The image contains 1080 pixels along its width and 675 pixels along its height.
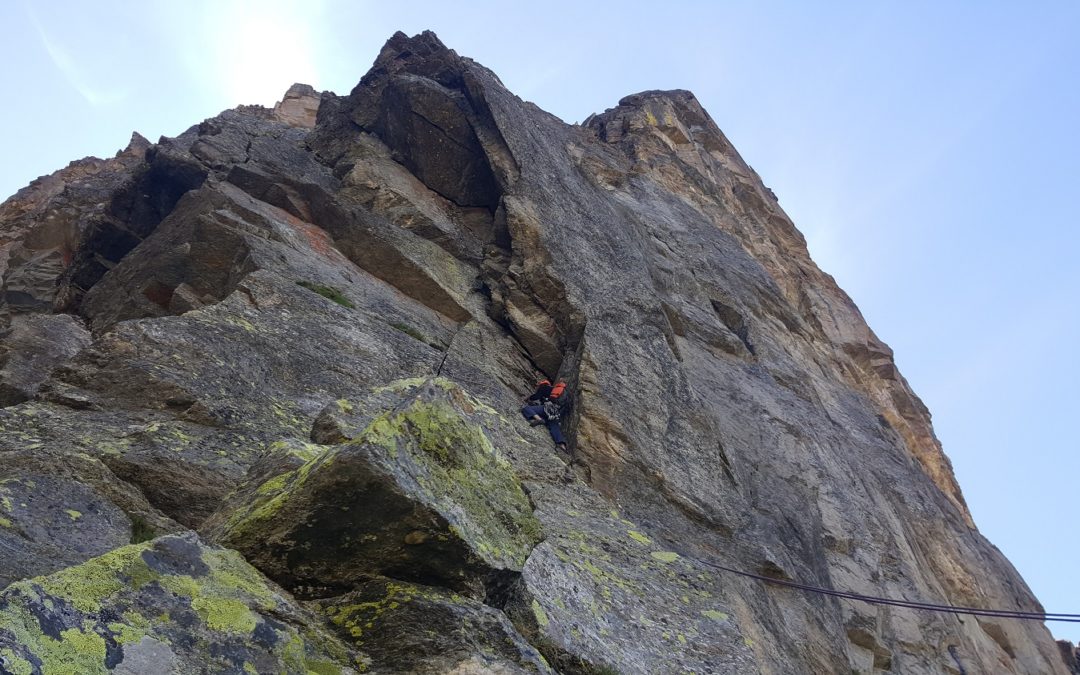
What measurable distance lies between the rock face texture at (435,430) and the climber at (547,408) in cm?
37

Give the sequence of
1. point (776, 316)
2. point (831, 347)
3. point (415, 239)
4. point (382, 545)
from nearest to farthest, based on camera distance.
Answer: point (382, 545) < point (415, 239) < point (776, 316) < point (831, 347)

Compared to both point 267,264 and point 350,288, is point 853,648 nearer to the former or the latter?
point 350,288

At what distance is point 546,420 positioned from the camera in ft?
54.5

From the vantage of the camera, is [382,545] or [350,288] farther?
[350,288]

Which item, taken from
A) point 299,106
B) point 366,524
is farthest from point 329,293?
point 299,106

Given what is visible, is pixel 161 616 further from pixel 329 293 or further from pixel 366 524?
pixel 329 293

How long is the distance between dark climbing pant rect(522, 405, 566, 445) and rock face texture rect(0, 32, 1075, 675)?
0.35 metres

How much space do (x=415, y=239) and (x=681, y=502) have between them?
10.0 meters

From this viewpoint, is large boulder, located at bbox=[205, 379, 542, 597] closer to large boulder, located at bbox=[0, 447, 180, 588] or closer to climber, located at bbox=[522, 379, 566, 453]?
large boulder, located at bbox=[0, 447, 180, 588]

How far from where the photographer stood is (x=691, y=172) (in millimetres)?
38812

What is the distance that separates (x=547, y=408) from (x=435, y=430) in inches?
342

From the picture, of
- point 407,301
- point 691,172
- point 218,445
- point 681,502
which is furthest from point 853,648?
point 691,172

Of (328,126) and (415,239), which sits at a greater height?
(328,126)

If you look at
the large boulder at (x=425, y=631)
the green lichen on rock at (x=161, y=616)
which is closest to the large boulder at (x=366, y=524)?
the large boulder at (x=425, y=631)
